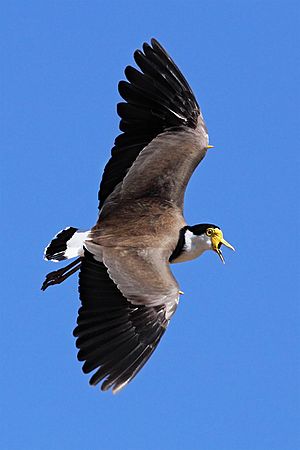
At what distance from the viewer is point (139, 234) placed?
10.8m

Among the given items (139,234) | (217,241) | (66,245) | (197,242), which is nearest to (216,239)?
(217,241)

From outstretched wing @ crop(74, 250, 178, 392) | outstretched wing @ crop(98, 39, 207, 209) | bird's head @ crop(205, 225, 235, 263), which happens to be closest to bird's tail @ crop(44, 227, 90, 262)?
outstretched wing @ crop(98, 39, 207, 209)

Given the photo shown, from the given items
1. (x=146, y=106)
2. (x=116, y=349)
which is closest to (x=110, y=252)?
(x=116, y=349)

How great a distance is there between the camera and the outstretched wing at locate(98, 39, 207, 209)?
11.4m

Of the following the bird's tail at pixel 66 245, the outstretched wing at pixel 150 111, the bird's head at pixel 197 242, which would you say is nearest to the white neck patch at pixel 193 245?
the bird's head at pixel 197 242

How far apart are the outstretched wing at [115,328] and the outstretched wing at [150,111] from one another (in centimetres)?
143

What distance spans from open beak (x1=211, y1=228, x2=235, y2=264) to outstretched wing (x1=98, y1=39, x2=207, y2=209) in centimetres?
66

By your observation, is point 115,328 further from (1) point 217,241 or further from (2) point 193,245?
(1) point 217,241

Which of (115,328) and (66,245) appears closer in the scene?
(115,328)

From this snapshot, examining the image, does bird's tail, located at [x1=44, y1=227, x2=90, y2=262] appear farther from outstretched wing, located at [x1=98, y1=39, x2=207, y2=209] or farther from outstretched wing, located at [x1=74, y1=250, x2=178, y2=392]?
outstretched wing, located at [x1=74, y1=250, x2=178, y2=392]

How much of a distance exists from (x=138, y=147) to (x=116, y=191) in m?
0.51

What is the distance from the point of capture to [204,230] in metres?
11.2

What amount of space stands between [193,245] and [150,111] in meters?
1.48

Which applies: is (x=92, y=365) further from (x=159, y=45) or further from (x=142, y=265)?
(x=159, y=45)
